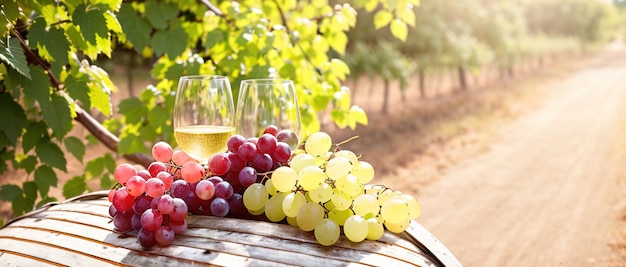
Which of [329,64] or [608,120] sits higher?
[329,64]

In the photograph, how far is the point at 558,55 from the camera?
41.2 m

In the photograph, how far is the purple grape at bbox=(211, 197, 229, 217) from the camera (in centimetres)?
170

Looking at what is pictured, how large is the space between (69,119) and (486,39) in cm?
1935

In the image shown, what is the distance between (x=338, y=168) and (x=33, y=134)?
1649 millimetres

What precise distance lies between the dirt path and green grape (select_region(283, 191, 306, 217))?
10.5 feet

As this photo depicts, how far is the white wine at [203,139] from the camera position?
75.4 inches

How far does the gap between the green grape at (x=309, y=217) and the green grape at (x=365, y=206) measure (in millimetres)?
99

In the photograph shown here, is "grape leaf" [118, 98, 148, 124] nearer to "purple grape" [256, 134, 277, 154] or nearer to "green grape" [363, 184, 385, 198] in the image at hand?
"purple grape" [256, 134, 277, 154]

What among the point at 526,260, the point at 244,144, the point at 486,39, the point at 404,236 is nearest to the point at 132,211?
the point at 244,144

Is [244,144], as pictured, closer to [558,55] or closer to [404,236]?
[404,236]

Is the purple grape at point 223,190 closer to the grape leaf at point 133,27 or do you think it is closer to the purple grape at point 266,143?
the purple grape at point 266,143

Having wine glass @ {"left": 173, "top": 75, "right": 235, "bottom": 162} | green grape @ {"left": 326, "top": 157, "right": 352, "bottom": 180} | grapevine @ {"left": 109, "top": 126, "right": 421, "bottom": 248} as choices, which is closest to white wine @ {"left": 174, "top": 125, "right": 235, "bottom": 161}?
wine glass @ {"left": 173, "top": 75, "right": 235, "bottom": 162}

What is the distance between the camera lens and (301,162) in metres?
1.72

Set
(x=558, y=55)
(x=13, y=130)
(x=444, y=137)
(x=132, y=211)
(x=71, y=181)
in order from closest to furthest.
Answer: (x=132, y=211) → (x=13, y=130) → (x=71, y=181) → (x=444, y=137) → (x=558, y=55)
